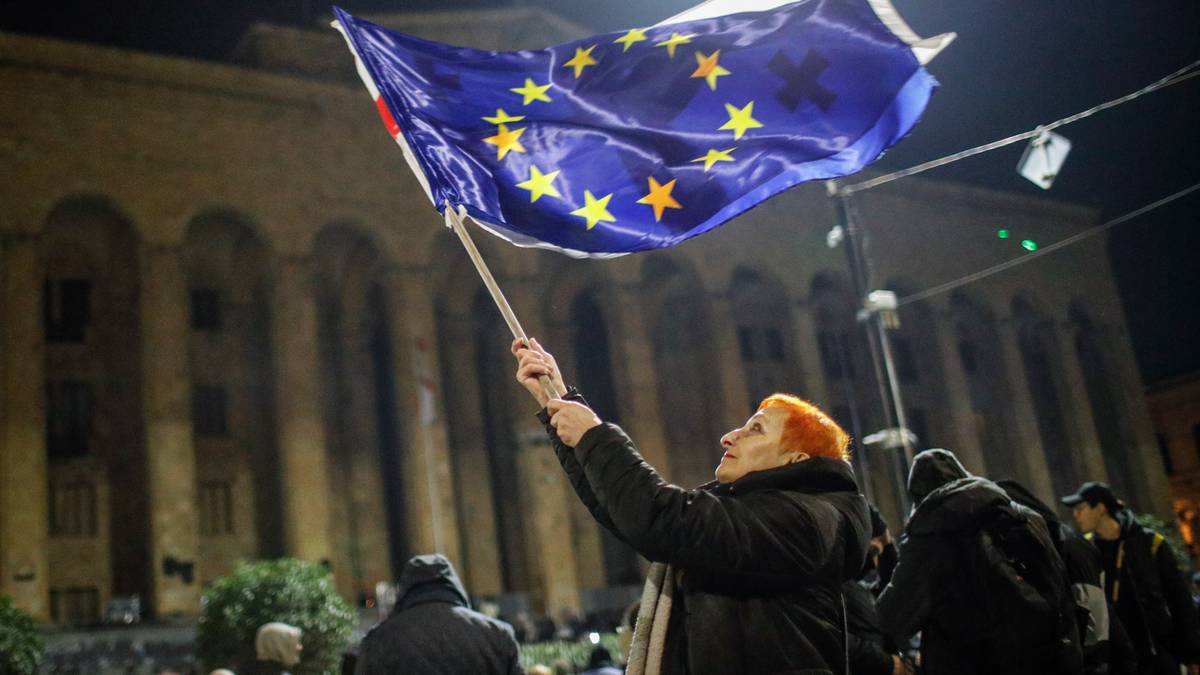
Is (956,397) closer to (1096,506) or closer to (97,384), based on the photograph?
(97,384)

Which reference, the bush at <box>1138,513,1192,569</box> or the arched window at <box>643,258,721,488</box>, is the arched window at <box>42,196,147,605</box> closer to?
the arched window at <box>643,258,721,488</box>

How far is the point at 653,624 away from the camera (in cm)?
264

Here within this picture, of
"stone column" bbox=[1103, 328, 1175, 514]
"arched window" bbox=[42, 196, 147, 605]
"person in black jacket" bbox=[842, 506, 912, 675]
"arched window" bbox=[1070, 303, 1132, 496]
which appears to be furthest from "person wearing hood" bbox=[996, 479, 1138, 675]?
"stone column" bbox=[1103, 328, 1175, 514]

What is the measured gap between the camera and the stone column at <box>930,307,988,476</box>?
3688cm

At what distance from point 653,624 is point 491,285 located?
1067 mm

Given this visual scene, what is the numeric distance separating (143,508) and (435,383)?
7192 mm

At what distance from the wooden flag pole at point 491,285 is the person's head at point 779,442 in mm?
445

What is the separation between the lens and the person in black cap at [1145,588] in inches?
243

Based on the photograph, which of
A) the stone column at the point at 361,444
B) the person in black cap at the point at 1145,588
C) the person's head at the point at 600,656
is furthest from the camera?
the stone column at the point at 361,444

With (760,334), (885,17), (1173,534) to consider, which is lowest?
(1173,534)

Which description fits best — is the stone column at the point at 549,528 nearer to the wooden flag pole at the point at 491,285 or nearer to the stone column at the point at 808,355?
the stone column at the point at 808,355

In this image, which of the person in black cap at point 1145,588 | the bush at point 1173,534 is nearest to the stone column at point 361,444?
the bush at point 1173,534

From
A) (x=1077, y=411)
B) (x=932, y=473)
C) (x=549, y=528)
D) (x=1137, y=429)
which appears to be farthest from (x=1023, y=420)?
(x=932, y=473)

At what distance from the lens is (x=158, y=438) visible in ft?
82.0
